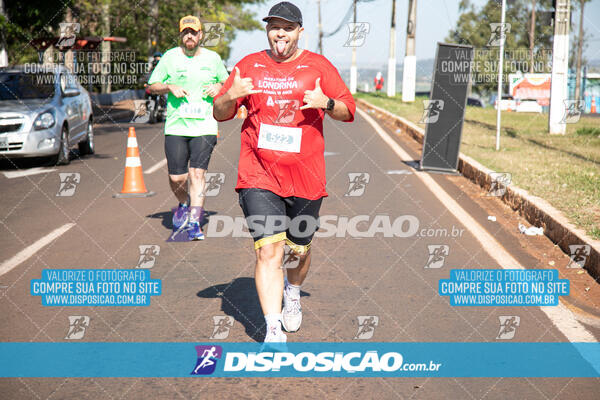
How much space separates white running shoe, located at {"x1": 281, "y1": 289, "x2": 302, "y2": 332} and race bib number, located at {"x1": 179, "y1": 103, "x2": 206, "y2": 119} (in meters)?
2.91

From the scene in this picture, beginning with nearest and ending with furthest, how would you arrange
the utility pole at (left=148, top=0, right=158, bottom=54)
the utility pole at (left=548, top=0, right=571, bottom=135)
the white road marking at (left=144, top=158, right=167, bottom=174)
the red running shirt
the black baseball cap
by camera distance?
1. the black baseball cap
2. the red running shirt
3. the white road marking at (left=144, top=158, right=167, bottom=174)
4. the utility pole at (left=548, top=0, right=571, bottom=135)
5. the utility pole at (left=148, top=0, right=158, bottom=54)

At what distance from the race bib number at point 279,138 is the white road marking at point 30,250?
3018 millimetres

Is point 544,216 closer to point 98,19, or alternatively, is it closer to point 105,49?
point 105,49

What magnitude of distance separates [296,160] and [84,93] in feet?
38.9

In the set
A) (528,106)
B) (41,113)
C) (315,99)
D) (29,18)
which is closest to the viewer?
(315,99)

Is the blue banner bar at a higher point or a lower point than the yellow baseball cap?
lower

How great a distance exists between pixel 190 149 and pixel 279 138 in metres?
3.19

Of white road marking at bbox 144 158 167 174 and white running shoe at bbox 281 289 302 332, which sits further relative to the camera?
white road marking at bbox 144 158 167 174

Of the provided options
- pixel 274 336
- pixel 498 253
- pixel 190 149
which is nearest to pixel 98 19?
pixel 190 149

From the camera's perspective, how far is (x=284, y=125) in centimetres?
438

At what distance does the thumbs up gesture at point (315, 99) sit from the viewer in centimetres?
420

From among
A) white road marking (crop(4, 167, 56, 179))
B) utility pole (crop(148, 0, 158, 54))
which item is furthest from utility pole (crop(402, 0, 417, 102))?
white road marking (crop(4, 167, 56, 179))

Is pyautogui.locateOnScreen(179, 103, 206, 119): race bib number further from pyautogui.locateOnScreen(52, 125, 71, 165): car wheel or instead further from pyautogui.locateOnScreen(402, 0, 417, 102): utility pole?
pyautogui.locateOnScreen(402, 0, 417, 102): utility pole

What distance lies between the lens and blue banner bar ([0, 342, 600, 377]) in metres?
4.12
